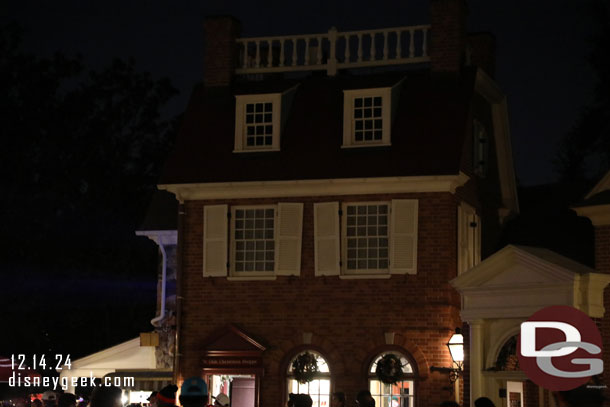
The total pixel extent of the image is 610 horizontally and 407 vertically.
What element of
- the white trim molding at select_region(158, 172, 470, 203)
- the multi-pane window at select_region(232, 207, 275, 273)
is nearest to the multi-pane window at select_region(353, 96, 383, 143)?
the white trim molding at select_region(158, 172, 470, 203)

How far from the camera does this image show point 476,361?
24172mm

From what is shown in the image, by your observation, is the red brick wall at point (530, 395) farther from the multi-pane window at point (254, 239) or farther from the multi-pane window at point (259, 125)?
the multi-pane window at point (259, 125)

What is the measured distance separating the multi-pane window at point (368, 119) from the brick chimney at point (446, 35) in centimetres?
159

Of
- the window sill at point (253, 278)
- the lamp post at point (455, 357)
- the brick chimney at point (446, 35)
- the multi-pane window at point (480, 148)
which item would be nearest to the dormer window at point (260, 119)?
the window sill at point (253, 278)

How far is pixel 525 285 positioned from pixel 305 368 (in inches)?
226

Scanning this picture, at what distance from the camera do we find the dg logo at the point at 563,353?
394 inches

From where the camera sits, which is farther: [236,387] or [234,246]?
[234,246]

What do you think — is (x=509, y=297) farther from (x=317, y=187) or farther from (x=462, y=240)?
(x=317, y=187)

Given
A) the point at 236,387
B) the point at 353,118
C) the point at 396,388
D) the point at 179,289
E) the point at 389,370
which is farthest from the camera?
the point at 179,289

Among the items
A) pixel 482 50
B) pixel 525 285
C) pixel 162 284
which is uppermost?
pixel 482 50

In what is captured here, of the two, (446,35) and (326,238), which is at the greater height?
(446,35)

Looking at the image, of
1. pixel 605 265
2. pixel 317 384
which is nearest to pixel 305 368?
pixel 317 384

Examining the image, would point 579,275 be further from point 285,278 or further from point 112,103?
point 112,103

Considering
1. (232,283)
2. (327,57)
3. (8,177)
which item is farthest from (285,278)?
(8,177)
